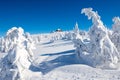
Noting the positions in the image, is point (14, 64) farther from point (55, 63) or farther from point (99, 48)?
point (99, 48)

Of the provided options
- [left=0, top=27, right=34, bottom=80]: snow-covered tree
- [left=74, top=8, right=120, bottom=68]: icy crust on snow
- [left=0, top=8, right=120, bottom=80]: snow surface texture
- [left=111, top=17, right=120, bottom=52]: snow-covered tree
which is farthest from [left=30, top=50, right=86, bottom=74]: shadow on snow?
[left=0, top=27, right=34, bottom=80]: snow-covered tree

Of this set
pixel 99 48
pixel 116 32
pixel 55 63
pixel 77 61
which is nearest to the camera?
pixel 99 48

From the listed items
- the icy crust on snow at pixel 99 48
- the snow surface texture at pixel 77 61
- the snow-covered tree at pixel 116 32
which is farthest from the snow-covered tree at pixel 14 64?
the snow-covered tree at pixel 116 32

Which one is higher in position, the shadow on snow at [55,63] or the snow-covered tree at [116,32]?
the snow-covered tree at [116,32]

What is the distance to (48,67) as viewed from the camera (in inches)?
1729

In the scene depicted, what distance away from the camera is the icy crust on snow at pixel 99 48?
133 ft

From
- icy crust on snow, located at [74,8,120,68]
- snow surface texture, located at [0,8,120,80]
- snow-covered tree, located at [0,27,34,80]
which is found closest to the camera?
snow-covered tree, located at [0,27,34,80]

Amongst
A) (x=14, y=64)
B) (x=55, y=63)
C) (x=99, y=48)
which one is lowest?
(x=55, y=63)

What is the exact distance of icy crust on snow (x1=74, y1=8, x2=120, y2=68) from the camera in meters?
40.6

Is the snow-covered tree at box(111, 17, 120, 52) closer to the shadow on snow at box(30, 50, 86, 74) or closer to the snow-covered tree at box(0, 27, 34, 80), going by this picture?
the shadow on snow at box(30, 50, 86, 74)

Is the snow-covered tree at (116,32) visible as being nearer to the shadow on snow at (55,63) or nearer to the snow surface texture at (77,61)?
the snow surface texture at (77,61)

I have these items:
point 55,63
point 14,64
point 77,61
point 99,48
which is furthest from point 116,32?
point 14,64

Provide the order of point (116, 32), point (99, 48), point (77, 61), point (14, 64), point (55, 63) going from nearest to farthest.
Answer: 1. point (14, 64)
2. point (99, 48)
3. point (77, 61)
4. point (55, 63)
5. point (116, 32)

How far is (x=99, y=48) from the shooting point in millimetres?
41062
